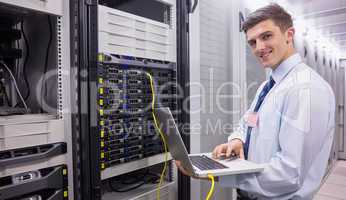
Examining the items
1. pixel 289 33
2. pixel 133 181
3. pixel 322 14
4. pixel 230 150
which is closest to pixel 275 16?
pixel 289 33

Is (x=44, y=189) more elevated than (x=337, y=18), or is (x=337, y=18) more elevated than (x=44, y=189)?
(x=337, y=18)

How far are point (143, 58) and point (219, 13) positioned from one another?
30.8 inches

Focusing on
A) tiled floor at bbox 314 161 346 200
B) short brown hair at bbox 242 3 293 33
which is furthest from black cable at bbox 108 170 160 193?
tiled floor at bbox 314 161 346 200

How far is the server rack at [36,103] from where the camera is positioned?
76 cm

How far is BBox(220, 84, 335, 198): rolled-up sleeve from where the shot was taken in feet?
2.72

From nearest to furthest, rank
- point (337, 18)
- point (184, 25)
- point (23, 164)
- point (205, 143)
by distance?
point (23, 164)
point (184, 25)
point (205, 143)
point (337, 18)

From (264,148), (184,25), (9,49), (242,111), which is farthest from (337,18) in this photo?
(9,49)

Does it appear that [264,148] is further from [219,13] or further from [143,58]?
[219,13]

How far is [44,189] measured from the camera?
82 centimetres

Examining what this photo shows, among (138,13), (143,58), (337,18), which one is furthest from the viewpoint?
(337,18)

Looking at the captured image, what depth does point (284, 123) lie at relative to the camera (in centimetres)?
88

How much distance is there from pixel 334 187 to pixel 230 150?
11.8ft

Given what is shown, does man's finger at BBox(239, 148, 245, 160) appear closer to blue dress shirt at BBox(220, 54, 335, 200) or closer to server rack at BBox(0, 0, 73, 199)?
blue dress shirt at BBox(220, 54, 335, 200)

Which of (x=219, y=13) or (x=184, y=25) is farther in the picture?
(x=219, y=13)
